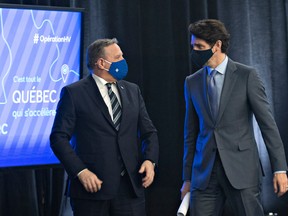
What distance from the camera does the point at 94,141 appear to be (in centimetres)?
322

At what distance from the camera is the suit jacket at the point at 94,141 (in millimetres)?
3178

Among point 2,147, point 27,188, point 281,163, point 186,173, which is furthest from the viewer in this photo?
point 27,188

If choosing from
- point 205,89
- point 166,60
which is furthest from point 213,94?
point 166,60

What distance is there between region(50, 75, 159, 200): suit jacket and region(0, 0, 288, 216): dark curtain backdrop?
137 cm

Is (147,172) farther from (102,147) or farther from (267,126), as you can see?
(267,126)

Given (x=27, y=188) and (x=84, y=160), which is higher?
(x=84, y=160)

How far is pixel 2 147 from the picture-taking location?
12.7 feet

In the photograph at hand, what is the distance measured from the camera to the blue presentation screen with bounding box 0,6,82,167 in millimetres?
3887

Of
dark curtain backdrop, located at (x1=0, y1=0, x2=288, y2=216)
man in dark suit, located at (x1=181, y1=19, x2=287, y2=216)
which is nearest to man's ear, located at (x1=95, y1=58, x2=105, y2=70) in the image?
man in dark suit, located at (x1=181, y1=19, x2=287, y2=216)

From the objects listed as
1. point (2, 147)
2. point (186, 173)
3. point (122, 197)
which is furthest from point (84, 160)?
point (2, 147)

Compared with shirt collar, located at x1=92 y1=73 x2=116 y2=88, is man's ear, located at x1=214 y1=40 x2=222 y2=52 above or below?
above

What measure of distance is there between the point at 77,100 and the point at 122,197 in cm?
58

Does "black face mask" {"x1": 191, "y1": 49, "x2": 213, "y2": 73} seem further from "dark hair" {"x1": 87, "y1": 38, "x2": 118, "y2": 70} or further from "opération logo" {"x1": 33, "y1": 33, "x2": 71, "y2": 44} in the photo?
"opération logo" {"x1": 33, "y1": 33, "x2": 71, "y2": 44}

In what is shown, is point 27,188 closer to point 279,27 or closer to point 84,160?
point 84,160
